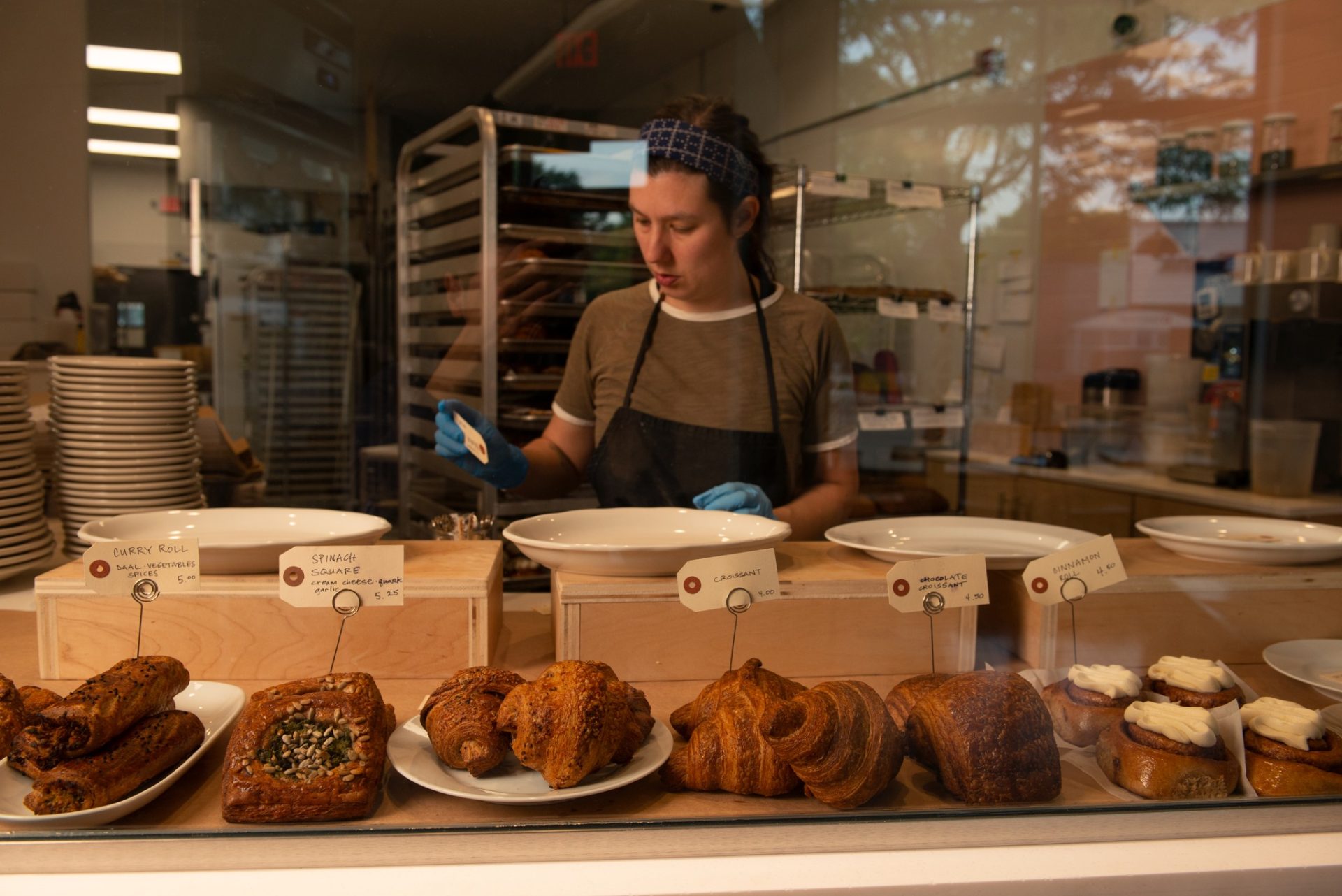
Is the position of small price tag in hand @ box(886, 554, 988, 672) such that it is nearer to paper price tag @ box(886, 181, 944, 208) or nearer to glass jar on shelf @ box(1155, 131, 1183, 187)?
paper price tag @ box(886, 181, 944, 208)

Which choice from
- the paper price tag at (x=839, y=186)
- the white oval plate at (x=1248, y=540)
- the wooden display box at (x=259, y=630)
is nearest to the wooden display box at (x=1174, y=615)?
the white oval plate at (x=1248, y=540)

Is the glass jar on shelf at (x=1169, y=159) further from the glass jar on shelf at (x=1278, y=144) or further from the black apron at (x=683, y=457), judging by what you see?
the black apron at (x=683, y=457)

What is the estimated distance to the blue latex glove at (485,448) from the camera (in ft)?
4.96

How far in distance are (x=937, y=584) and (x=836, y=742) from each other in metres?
0.26

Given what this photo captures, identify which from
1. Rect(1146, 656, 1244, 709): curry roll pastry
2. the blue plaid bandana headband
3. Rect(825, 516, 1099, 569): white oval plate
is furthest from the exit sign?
Rect(1146, 656, 1244, 709): curry roll pastry

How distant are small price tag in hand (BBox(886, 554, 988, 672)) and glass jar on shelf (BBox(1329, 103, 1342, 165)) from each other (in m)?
3.20

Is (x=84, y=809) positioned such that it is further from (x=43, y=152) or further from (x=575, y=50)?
(x=575, y=50)

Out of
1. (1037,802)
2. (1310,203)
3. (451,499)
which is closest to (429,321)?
(451,499)

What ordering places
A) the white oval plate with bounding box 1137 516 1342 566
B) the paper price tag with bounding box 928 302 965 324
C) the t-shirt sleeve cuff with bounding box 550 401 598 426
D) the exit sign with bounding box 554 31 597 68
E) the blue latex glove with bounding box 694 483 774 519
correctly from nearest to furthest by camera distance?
the white oval plate with bounding box 1137 516 1342 566 → the blue latex glove with bounding box 694 483 774 519 → the exit sign with bounding box 554 31 597 68 → the t-shirt sleeve cuff with bounding box 550 401 598 426 → the paper price tag with bounding box 928 302 965 324

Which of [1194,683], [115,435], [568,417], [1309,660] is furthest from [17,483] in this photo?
[1309,660]

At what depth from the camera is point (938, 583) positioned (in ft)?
3.11

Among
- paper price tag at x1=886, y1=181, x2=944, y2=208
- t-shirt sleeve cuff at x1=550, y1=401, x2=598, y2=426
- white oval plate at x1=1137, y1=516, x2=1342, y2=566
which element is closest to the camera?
white oval plate at x1=1137, y1=516, x2=1342, y2=566

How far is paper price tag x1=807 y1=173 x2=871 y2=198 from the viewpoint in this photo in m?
3.00

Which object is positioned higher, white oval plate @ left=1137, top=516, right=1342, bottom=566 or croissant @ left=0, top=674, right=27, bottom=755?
white oval plate @ left=1137, top=516, right=1342, bottom=566
